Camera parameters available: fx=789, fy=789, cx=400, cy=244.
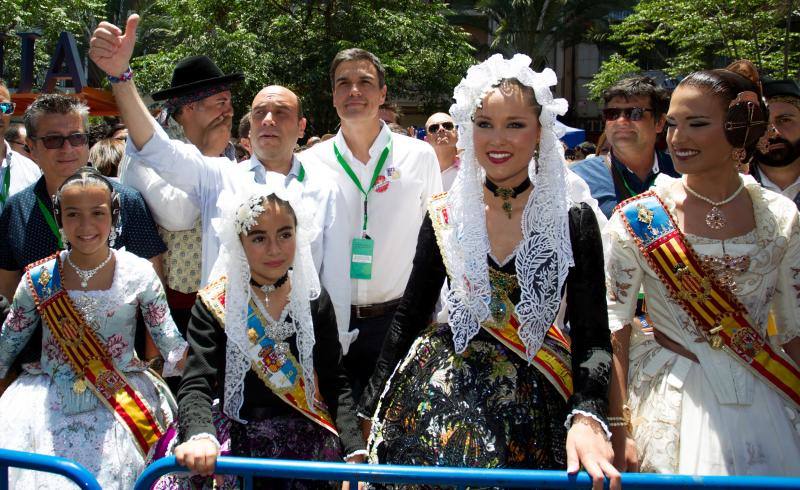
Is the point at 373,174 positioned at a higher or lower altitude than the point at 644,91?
lower

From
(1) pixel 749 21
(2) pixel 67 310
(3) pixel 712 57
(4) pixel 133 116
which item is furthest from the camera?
(3) pixel 712 57

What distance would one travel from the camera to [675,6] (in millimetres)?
19094

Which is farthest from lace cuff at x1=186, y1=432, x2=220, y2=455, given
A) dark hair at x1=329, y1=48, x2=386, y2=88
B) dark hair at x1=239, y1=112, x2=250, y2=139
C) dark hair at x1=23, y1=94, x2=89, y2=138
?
dark hair at x1=239, y1=112, x2=250, y2=139

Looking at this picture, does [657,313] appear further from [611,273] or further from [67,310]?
[67,310]

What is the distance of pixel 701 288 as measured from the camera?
9.13 feet

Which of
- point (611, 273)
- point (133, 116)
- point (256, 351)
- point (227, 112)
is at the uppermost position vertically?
point (227, 112)

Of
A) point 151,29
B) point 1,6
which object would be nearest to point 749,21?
point 1,6

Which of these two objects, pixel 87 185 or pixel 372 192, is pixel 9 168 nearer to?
pixel 87 185

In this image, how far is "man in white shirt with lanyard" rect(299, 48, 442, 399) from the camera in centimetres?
423

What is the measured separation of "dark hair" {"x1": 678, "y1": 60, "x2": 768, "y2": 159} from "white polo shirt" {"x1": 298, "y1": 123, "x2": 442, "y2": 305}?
5.87 ft

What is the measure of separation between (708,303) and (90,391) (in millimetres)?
2600

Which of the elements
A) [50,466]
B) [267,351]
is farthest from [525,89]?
[50,466]

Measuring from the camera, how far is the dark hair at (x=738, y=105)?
9.25 feet

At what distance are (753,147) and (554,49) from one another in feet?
106
